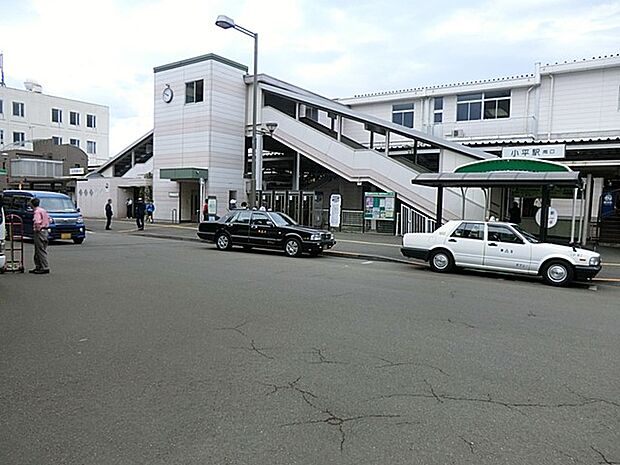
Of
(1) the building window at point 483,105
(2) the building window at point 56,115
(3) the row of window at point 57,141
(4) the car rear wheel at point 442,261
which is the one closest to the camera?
(4) the car rear wheel at point 442,261

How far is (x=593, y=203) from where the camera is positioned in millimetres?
23938

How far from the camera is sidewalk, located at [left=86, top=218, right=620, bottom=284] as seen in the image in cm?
1501

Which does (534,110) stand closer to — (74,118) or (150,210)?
(150,210)

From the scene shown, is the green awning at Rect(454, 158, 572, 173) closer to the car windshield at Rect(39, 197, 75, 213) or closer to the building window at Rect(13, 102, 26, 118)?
the car windshield at Rect(39, 197, 75, 213)

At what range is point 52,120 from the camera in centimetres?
6238

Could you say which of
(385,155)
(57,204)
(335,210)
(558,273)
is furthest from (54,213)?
(558,273)

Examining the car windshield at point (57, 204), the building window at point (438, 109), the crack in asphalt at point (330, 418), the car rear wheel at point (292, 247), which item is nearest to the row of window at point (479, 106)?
the building window at point (438, 109)

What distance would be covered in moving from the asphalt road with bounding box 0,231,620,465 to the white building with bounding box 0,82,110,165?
56444 millimetres

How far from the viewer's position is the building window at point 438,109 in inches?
1267

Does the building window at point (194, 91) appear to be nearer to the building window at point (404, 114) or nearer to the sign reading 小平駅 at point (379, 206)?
the sign reading 小平駅 at point (379, 206)

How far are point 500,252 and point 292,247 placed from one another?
658 centimetres

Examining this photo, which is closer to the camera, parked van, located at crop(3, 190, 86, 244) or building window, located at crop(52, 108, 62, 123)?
parked van, located at crop(3, 190, 86, 244)

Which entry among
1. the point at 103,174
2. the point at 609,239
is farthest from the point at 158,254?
the point at 103,174

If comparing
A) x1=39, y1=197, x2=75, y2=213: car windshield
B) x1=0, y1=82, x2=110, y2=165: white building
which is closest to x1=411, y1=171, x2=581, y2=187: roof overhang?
x1=39, y1=197, x2=75, y2=213: car windshield
